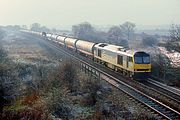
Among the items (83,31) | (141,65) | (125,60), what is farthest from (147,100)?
(83,31)

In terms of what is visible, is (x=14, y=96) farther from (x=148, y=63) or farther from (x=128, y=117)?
(x=148, y=63)

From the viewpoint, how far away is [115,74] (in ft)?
116

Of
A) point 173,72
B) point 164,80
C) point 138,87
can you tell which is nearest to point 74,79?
point 138,87

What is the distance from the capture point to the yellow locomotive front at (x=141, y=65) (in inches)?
1232

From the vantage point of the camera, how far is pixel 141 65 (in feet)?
103

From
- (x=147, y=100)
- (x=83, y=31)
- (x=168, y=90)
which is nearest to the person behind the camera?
(x=147, y=100)

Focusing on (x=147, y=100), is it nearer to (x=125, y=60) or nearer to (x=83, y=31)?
(x=125, y=60)

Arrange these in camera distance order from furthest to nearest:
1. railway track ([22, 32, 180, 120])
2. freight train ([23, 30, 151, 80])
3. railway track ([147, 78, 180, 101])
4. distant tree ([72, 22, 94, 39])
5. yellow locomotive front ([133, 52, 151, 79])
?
distant tree ([72, 22, 94, 39]) < freight train ([23, 30, 151, 80]) < yellow locomotive front ([133, 52, 151, 79]) < railway track ([147, 78, 180, 101]) < railway track ([22, 32, 180, 120])

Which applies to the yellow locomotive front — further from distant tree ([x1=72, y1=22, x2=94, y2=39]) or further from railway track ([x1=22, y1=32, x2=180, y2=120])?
distant tree ([x1=72, y1=22, x2=94, y2=39])

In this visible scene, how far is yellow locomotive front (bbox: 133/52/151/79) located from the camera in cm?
3128

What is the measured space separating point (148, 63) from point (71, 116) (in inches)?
586

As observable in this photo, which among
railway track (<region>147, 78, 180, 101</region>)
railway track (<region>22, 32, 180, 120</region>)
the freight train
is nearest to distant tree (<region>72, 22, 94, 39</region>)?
the freight train

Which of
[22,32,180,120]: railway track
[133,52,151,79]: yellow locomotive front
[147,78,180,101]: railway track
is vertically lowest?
[147,78,180,101]: railway track

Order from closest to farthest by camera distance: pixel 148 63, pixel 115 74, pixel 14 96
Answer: pixel 14 96
pixel 148 63
pixel 115 74
